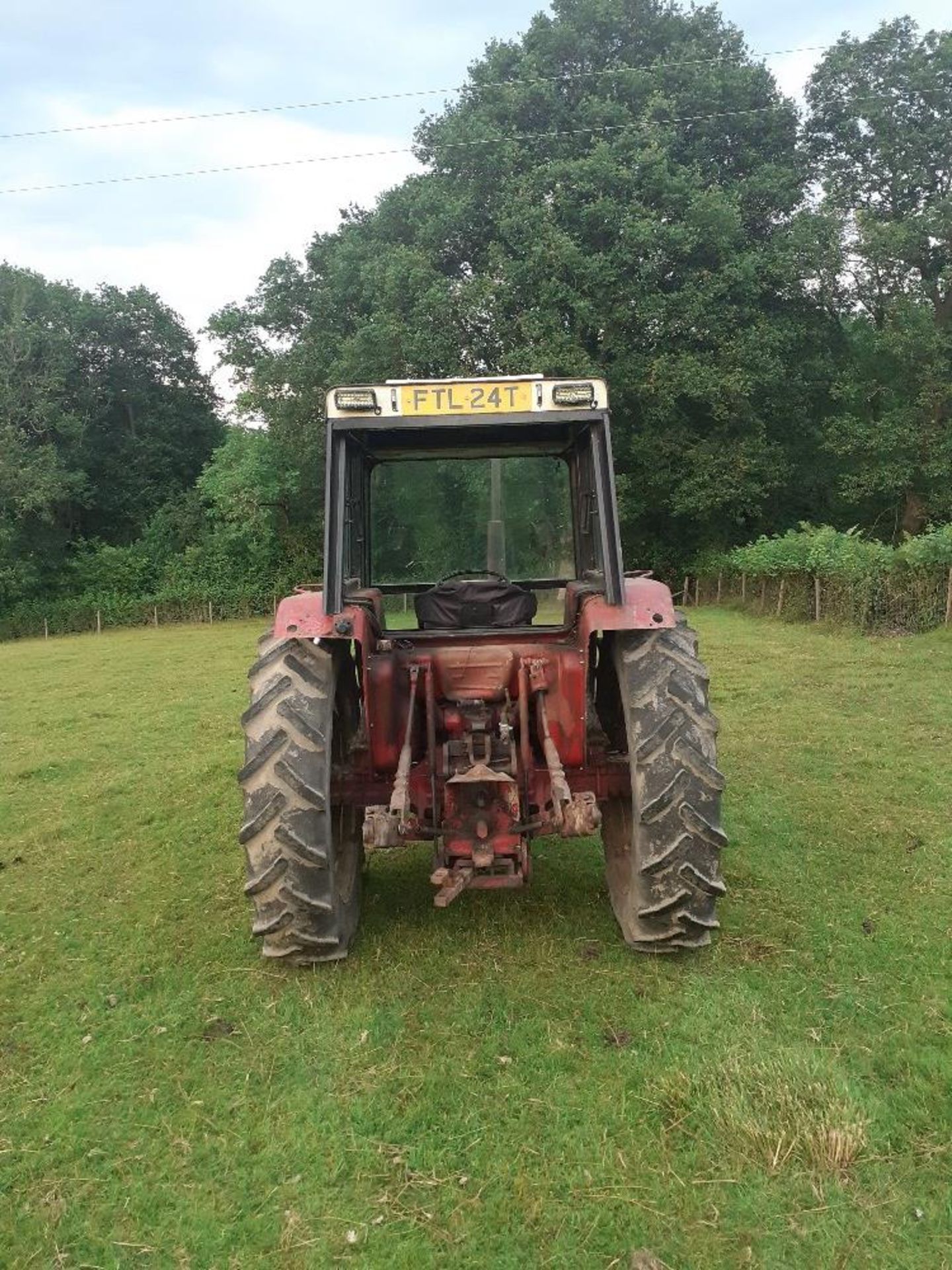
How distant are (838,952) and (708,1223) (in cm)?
178

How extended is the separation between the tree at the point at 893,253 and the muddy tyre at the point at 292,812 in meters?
24.7

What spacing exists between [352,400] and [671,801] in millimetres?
2149

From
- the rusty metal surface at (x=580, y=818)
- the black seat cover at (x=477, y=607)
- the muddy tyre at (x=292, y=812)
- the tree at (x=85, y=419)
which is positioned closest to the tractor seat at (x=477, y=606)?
the black seat cover at (x=477, y=607)

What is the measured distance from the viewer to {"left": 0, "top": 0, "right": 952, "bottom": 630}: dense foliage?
2375 cm

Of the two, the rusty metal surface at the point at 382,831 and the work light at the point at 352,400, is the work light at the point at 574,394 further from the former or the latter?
the rusty metal surface at the point at 382,831

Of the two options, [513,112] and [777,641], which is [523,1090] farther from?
[513,112]

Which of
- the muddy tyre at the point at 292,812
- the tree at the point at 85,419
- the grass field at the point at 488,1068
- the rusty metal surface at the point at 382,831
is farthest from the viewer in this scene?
the tree at the point at 85,419

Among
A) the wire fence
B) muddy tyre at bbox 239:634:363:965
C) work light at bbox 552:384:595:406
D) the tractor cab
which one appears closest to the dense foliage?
the wire fence

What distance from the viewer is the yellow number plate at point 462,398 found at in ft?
13.7

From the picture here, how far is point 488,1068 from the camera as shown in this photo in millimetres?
3271

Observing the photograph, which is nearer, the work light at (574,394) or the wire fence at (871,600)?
the work light at (574,394)

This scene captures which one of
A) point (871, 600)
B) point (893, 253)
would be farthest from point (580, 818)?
point (893, 253)

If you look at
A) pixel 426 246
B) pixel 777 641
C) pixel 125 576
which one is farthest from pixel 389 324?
pixel 125 576

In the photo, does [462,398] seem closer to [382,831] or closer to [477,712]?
[477,712]
